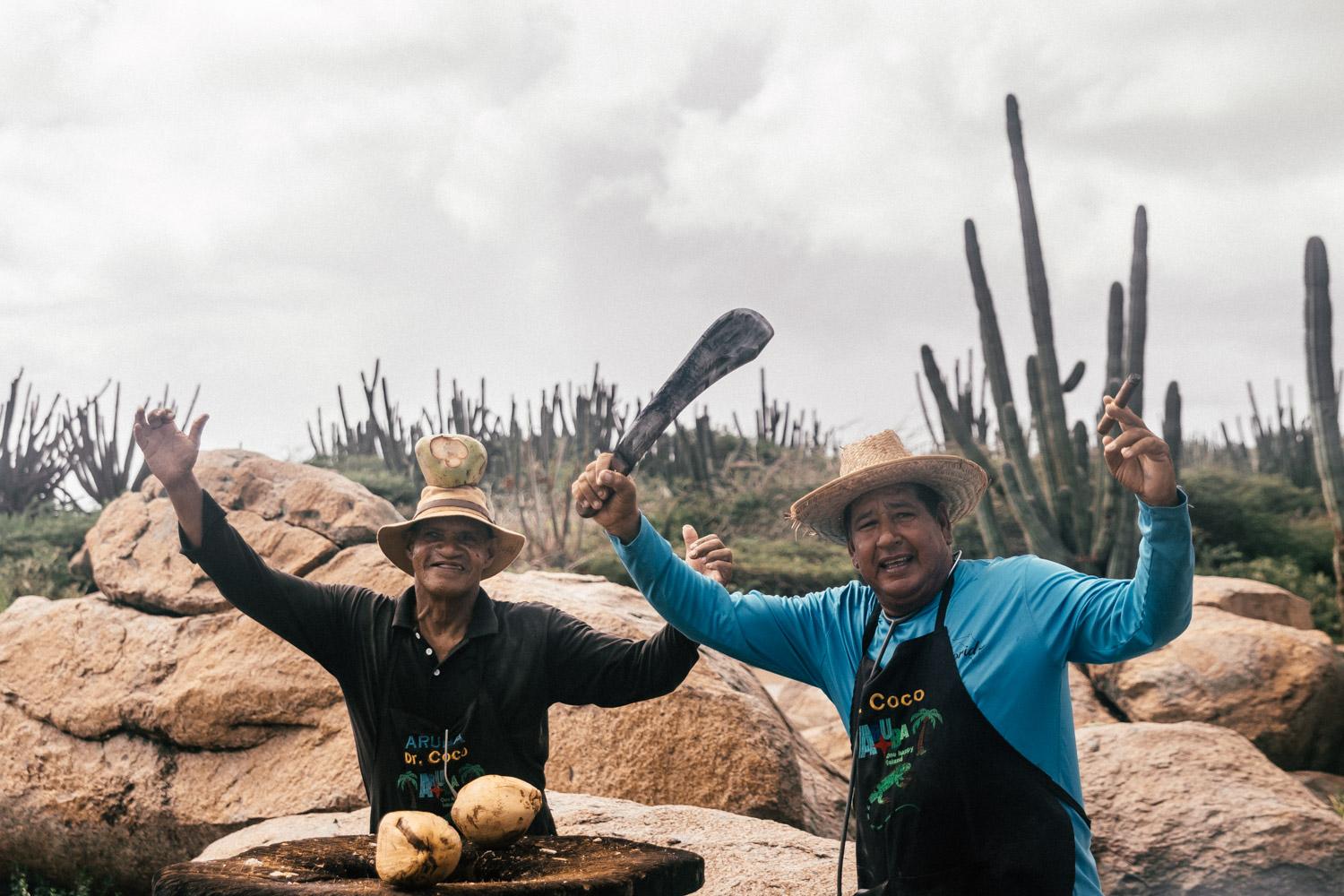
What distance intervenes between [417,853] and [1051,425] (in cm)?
891

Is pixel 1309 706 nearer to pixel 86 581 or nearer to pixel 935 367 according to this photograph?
pixel 935 367

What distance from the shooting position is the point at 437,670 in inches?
124

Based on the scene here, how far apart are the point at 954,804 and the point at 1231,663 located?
6.39 metres

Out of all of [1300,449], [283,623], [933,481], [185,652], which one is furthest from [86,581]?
[1300,449]

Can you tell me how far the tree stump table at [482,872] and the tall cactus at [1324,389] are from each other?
29.3ft

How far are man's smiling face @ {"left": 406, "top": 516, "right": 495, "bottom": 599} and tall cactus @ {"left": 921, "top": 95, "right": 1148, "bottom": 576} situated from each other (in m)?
6.50

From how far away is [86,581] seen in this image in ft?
31.4

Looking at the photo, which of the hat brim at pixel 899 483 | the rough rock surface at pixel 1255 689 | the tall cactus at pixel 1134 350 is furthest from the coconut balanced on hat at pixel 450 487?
the tall cactus at pixel 1134 350

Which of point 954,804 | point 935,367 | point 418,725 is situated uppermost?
point 935,367

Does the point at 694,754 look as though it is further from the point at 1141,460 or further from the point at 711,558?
the point at 1141,460

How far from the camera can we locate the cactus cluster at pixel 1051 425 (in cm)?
934

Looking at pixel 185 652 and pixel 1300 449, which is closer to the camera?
pixel 185 652

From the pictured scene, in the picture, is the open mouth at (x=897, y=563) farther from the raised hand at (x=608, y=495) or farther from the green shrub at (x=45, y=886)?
the green shrub at (x=45, y=886)

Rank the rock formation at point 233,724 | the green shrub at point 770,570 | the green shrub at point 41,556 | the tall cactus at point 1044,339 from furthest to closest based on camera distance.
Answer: the green shrub at point 770,570
the tall cactus at point 1044,339
the green shrub at point 41,556
the rock formation at point 233,724
